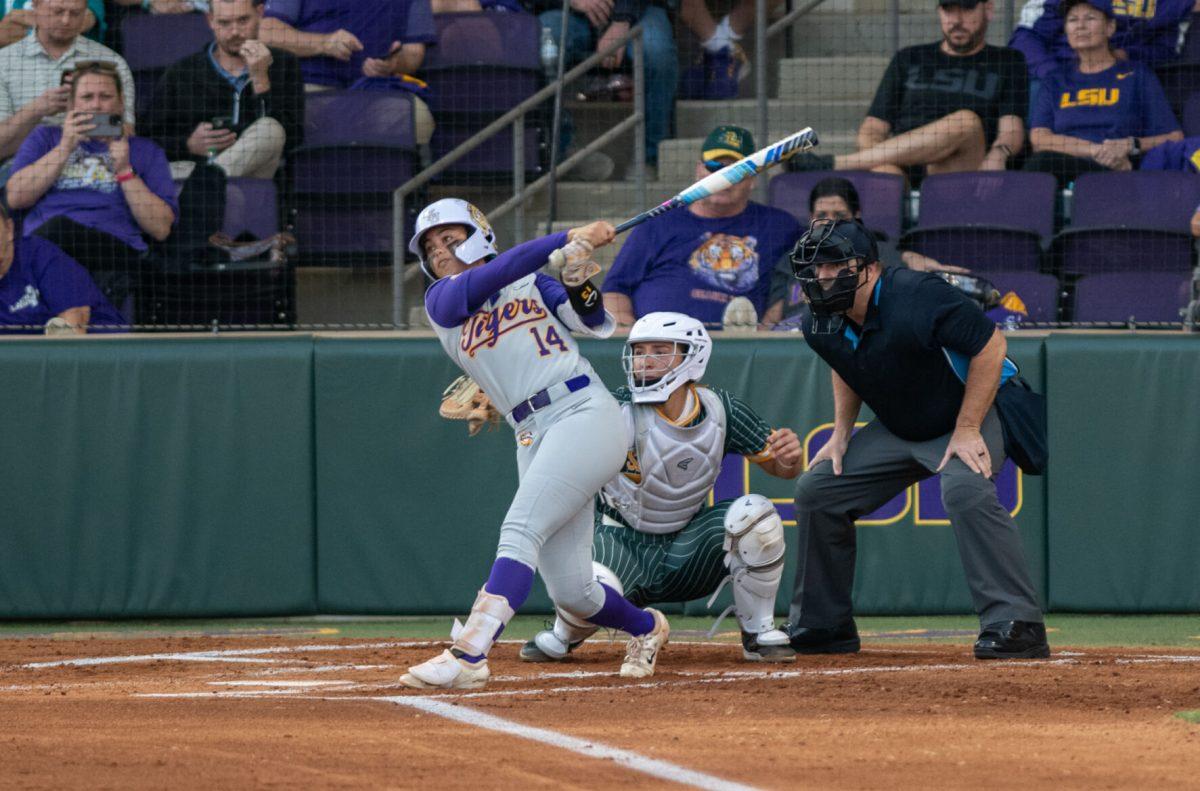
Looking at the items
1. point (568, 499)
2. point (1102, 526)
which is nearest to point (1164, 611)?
point (1102, 526)

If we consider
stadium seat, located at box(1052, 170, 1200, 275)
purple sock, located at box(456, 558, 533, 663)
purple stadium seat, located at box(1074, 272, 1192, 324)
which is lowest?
purple sock, located at box(456, 558, 533, 663)

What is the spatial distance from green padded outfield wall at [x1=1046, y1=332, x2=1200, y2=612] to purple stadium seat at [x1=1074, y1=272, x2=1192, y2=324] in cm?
42

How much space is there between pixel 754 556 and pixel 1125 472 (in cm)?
283

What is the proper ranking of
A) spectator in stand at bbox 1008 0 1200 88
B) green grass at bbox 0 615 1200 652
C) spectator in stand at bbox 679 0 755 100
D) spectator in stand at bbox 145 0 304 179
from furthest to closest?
spectator in stand at bbox 679 0 755 100 → spectator in stand at bbox 1008 0 1200 88 → spectator in stand at bbox 145 0 304 179 → green grass at bbox 0 615 1200 652

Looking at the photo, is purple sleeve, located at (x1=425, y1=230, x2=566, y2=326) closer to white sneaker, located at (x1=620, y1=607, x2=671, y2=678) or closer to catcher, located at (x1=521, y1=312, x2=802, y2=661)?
catcher, located at (x1=521, y1=312, x2=802, y2=661)

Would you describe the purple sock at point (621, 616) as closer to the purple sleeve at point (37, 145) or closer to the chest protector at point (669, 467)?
the chest protector at point (669, 467)

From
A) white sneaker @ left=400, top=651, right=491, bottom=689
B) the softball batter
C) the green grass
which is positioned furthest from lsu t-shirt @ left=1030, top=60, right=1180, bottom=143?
white sneaker @ left=400, top=651, right=491, bottom=689

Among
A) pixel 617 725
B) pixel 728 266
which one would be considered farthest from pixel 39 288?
pixel 617 725

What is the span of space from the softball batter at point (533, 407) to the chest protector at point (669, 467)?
0.56m

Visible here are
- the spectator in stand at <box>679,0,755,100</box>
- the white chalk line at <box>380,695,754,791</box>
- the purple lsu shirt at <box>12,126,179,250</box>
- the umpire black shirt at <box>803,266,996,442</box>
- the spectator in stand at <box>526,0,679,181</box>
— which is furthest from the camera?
the spectator in stand at <box>679,0,755,100</box>

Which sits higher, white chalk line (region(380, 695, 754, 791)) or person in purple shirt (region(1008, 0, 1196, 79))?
person in purple shirt (region(1008, 0, 1196, 79))

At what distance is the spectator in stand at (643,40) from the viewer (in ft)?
33.7

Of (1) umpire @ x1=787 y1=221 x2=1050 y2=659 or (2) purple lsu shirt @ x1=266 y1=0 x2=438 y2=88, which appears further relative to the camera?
(2) purple lsu shirt @ x1=266 y1=0 x2=438 y2=88

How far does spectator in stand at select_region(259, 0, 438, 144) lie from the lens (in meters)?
10.1
